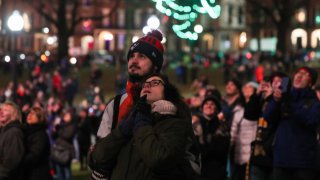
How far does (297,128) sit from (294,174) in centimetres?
42

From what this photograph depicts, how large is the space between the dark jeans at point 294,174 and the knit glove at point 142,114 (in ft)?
11.1

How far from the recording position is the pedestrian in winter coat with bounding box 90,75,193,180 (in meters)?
4.04

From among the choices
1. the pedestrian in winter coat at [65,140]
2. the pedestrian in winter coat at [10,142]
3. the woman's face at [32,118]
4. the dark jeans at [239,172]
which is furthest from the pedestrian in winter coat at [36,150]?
the pedestrian in winter coat at [65,140]

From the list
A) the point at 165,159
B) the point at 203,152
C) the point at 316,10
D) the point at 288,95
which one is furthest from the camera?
the point at 316,10

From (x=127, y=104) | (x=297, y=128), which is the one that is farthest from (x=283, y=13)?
(x=127, y=104)

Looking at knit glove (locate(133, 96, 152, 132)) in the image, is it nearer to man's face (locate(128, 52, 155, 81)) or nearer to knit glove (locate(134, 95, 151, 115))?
knit glove (locate(134, 95, 151, 115))

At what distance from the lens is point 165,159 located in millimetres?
4016

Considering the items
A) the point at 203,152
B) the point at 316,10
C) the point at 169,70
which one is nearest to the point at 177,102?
the point at 203,152

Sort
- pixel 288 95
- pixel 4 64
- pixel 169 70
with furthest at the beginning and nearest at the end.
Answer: pixel 169 70 → pixel 4 64 → pixel 288 95

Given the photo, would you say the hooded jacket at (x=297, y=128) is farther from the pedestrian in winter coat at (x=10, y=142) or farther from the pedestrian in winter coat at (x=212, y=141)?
the pedestrian in winter coat at (x=10, y=142)

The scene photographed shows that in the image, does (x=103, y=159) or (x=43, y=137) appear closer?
(x=103, y=159)

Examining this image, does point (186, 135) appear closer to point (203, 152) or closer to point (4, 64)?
point (203, 152)

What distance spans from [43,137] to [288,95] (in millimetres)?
2927

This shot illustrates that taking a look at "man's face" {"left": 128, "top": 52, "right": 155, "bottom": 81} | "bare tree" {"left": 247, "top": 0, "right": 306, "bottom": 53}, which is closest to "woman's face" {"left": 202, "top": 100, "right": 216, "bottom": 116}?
"man's face" {"left": 128, "top": 52, "right": 155, "bottom": 81}
